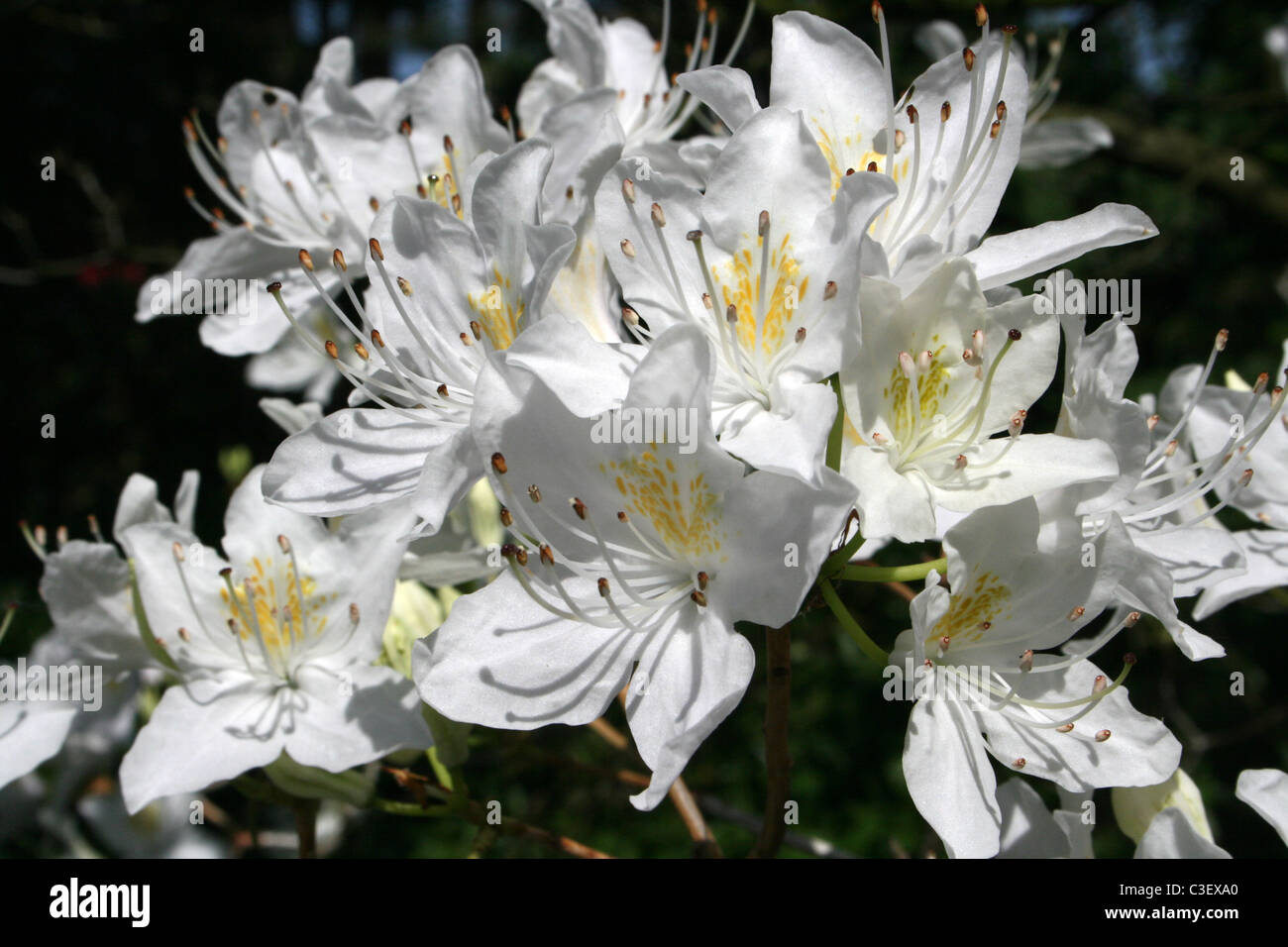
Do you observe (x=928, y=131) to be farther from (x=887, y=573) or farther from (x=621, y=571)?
(x=621, y=571)

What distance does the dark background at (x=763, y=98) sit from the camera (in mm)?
2951

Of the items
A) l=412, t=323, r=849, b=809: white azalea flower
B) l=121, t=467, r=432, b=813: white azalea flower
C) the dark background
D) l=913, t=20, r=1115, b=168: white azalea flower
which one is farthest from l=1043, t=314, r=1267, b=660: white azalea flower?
l=913, t=20, r=1115, b=168: white azalea flower

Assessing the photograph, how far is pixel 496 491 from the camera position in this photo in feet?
4.45

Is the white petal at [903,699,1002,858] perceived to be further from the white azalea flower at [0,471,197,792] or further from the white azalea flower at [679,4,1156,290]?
the white azalea flower at [0,471,197,792]

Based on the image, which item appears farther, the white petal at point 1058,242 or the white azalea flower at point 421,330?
the white azalea flower at point 421,330

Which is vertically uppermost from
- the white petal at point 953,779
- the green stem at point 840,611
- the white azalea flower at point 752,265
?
the white azalea flower at point 752,265

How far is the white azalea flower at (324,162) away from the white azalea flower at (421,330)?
0.78 feet

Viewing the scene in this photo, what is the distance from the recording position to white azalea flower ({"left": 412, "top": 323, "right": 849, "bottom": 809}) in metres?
1.26

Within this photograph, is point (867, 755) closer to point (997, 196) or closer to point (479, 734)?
point (479, 734)

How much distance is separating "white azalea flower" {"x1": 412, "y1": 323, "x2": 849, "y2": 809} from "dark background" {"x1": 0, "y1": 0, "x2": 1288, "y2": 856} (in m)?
0.51

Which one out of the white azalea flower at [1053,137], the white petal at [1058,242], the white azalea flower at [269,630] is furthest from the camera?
the white azalea flower at [1053,137]

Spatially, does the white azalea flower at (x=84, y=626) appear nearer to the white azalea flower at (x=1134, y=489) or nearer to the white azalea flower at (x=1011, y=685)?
the white azalea flower at (x=1011, y=685)

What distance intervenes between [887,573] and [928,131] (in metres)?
0.64

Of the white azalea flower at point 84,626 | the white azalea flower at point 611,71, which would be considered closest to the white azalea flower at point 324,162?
the white azalea flower at point 611,71
